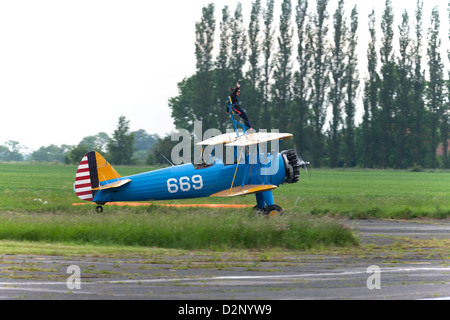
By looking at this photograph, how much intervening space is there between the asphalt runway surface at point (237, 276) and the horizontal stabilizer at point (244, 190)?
4.44 m

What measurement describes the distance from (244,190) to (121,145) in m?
51.9

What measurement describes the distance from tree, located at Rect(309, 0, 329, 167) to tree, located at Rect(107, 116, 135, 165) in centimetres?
2304

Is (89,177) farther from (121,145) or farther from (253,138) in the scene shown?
(121,145)

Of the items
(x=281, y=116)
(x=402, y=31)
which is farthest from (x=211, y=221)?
(x=402, y=31)

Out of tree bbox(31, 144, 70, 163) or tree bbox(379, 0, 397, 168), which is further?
tree bbox(31, 144, 70, 163)

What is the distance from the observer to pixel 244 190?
14625 mm

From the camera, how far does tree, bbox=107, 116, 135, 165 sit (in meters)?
63.6

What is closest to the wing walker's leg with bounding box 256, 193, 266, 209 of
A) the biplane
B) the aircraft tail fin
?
the biplane

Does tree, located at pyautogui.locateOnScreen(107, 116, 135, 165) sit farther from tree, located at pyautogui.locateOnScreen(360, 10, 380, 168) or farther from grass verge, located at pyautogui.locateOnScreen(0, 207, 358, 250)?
grass verge, located at pyautogui.locateOnScreen(0, 207, 358, 250)

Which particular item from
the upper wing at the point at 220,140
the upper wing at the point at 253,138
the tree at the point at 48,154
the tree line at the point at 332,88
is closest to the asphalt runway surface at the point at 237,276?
the upper wing at the point at 253,138

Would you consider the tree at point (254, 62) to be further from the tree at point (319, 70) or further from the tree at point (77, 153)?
the tree at point (77, 153)

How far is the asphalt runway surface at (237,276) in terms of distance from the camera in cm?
659

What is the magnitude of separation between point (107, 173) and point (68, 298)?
346 inches

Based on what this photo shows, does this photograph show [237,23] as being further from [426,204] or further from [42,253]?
[42,253]
